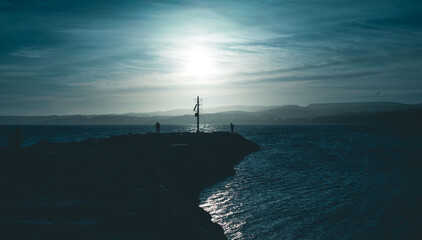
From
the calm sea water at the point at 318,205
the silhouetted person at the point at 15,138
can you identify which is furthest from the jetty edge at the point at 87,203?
the silhouetted person at the point at 15,138

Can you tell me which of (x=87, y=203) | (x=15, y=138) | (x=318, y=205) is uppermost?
(x=15, y=138)

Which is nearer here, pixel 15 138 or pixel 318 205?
pixel 318 205

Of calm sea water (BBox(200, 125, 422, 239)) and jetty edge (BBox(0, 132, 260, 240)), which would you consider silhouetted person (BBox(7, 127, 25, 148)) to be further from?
calm sea water (BBox(200, 125, 422, 239))

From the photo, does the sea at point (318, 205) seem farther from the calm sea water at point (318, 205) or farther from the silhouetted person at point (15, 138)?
the silhouetted person at point (15, 138)

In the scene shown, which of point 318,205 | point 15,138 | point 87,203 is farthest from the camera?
point 15,138

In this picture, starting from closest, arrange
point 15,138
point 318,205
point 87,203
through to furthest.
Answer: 1. point 87,203
2. point 318,205
3. point 15,138

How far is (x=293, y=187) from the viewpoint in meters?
20.5

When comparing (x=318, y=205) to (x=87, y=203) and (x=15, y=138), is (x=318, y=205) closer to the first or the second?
(x=87, y=203)

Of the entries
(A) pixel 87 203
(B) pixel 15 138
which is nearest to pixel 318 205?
(A) pixel 87 203

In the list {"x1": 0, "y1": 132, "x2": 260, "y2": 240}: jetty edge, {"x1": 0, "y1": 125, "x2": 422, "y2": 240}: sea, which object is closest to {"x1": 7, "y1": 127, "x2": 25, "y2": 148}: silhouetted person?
{"x1": 0, "y1": 132, "x2": 260, "y2": 240}: jetty edge

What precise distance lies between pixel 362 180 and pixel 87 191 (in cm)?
2159

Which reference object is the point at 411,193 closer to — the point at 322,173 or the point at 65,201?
the point at 322,173

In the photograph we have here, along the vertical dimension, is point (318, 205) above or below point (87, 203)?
below

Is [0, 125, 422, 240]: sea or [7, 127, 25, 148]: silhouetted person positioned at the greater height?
[7, 127, 25, 148]: silhouetted person
